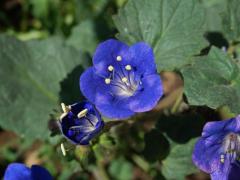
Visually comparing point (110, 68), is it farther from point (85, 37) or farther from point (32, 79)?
point (85, 37)

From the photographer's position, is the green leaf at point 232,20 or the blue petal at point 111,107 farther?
the green leaf at point 232,20

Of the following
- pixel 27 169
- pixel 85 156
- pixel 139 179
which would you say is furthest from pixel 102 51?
pixel 139 179

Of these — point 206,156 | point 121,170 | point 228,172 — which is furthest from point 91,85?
point 121,170

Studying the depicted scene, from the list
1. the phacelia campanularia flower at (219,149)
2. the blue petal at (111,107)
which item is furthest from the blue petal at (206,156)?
the blue petal at (111,107)

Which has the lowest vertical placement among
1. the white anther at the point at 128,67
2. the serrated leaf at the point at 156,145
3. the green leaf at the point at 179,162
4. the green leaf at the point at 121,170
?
the green leaf at the point at 121,170

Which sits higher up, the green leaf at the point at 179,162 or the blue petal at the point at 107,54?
the blue petal at the point at 107,54

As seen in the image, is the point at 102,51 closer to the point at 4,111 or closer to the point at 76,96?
the point at 76,96

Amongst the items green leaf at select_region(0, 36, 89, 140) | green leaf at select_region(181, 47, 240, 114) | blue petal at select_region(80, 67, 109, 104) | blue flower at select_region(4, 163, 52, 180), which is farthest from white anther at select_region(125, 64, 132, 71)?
green leaf at select_region(0, 36, 89, 140)

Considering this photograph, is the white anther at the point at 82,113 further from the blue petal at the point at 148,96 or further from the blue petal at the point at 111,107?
the blue petal at the point at 148,96
